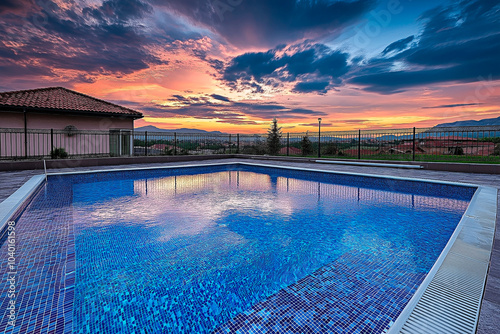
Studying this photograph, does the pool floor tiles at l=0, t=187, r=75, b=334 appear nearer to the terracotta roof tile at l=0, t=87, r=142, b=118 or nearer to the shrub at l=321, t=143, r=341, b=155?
the terracotta roof tile at l=0, t=87, r=142, b=118

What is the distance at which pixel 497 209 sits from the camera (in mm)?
3994

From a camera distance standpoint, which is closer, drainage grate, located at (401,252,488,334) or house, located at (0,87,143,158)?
drainage grate, located at (401,252,488,334)

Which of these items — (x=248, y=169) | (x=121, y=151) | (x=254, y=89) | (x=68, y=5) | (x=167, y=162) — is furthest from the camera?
(x=254, y=89)

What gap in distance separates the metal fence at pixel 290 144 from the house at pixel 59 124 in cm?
4

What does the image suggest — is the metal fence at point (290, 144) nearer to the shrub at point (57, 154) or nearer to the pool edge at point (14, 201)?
the shrub at point (57, 154)

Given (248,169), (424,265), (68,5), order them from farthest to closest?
1. (248,169)
2. (68,5)
3. (424,265)

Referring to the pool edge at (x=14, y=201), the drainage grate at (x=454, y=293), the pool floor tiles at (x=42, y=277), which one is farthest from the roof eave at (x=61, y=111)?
the drainage grate at (x=454, y=293)

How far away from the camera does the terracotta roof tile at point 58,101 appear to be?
12.2m

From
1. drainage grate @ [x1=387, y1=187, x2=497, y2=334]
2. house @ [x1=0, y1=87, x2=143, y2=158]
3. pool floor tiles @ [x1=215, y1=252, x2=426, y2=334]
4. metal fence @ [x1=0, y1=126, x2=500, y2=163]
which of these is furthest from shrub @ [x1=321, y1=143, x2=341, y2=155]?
pool floor tiles @ [x1=215, y1=252, x2=426, y2=334]

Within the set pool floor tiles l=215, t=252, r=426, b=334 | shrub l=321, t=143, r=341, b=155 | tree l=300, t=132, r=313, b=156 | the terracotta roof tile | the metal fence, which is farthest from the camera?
tree l=300, t=132, r=313, b=156

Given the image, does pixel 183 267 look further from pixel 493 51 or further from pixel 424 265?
pixel 493 51

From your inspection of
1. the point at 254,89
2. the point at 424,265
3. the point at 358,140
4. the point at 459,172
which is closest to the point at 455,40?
the point at 358,140

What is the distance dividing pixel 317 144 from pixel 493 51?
8437mm

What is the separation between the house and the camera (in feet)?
38.0
